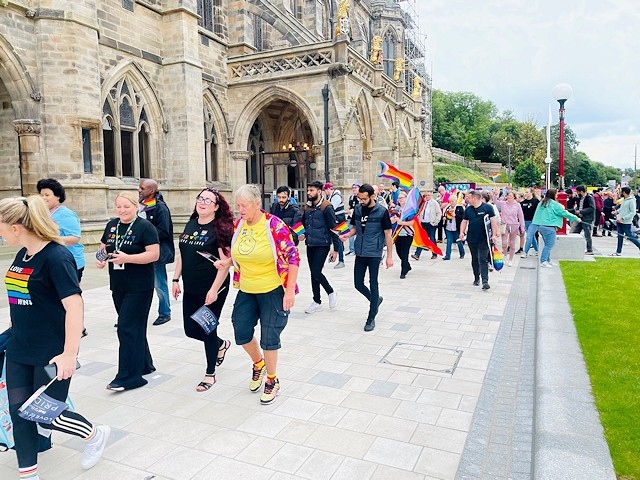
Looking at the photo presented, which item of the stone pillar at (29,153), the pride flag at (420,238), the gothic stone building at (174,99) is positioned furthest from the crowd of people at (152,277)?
the stone pillar at (29,153)

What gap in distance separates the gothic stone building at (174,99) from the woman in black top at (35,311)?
8950mm

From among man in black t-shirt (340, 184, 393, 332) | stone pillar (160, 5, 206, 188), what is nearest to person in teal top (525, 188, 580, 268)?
man in black t-shirt (340, 184, 393, 332)

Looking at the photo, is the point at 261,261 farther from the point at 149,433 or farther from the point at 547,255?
the point at 547,255

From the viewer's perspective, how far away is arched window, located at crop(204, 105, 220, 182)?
1941 centimetres

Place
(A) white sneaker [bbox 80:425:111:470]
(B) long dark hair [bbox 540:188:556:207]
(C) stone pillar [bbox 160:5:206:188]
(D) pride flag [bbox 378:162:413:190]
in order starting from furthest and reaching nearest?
1. (C) stone pillar [bbox 160:5:206:188]
2. (D) pride flag [bbox 378:162:413:190]
3. (B) long dark hair [bbox 540:188:556:207]
4. (A) white sneaker [bbox 80:425:111:470]

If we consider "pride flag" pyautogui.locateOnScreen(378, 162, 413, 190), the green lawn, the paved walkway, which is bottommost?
the paved walkway

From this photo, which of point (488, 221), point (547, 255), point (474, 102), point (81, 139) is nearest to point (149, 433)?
point (488, 221)

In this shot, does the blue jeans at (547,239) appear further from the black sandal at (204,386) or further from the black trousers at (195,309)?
the black sandal at (204,386)

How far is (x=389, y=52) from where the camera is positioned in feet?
146

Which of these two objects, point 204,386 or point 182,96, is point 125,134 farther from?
point 204,386

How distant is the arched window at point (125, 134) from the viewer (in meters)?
15.4

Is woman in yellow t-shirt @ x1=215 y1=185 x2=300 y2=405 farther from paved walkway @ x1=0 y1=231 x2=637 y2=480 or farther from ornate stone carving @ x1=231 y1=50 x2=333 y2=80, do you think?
ornate stone carving @ x1=231 y1=50 x2=333 y2=80

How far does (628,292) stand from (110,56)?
1482 centimetres

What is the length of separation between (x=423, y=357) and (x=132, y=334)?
9.94ft
